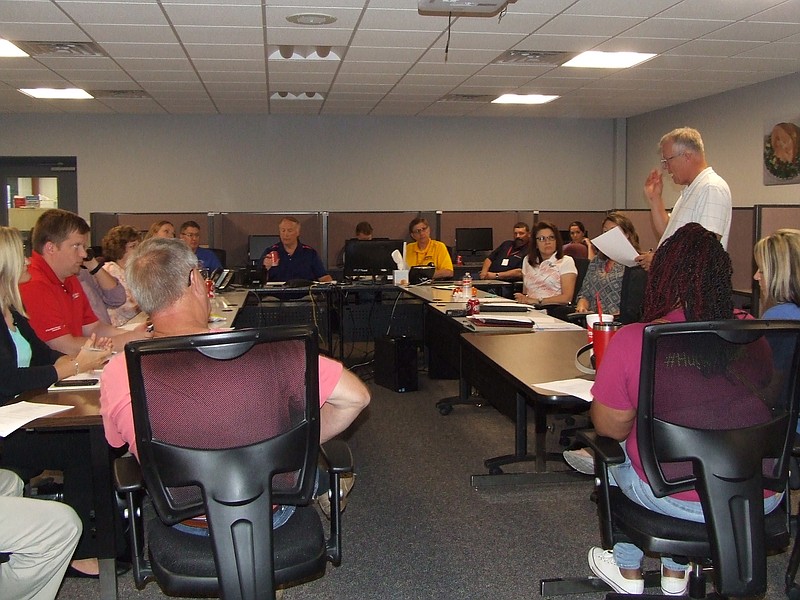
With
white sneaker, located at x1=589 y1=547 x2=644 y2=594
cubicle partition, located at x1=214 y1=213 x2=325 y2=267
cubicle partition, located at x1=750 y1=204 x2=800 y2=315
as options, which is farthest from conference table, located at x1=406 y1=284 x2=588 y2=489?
cubicle partition, located at x1=214 y1=213 x2=325 y2=267

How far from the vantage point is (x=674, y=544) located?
1.79 meters

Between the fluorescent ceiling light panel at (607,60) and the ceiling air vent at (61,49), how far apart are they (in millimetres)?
3747

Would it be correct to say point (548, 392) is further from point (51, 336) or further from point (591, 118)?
point (591, 118)

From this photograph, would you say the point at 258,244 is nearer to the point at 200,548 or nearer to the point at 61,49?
the point at 61,49

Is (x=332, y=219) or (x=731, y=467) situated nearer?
(x=731, y=467)

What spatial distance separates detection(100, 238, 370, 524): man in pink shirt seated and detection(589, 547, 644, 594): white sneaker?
102 cm

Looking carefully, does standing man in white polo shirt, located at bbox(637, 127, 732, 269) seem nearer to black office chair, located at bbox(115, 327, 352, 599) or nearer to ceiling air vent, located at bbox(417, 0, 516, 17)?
ceiling air vent, located at bbox(417, 0, 516, 17)

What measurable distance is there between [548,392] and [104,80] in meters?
6.15

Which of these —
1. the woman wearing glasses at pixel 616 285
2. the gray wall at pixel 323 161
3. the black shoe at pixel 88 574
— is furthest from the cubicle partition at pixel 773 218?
the gray wall at pixel 323 161

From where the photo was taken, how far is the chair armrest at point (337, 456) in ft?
5.83

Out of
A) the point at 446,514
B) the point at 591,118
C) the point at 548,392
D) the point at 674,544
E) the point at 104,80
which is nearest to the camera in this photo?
the point at 674,544

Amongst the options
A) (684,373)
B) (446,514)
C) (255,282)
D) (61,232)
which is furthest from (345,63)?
(684,373)

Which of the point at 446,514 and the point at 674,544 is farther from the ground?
the point at 674,544

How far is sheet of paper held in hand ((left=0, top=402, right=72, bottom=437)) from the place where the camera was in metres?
1.87
